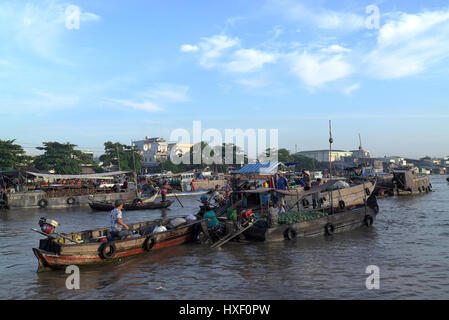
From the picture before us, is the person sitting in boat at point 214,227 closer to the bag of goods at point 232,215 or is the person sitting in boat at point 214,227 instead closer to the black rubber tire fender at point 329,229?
the bag of goods at point 232,215

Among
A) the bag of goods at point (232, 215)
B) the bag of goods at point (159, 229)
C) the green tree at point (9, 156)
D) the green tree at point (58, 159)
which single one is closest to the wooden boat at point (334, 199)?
the bag of goods at point (232, 215)

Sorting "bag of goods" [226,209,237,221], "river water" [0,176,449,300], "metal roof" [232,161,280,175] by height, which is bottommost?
"river water" [0,176,449,300]

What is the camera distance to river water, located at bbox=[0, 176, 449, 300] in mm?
8648

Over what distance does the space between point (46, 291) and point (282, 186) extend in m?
11.7

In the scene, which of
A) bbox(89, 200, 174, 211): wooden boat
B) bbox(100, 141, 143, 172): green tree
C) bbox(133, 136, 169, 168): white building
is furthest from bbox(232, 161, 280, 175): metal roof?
bbox(133, 136, 169, 168): white building

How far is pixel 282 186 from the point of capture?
1781 centimetres

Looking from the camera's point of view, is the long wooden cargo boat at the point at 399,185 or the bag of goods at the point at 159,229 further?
the long wooden cargo boat at the point at 399,185

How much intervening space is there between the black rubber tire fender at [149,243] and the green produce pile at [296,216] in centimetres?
521

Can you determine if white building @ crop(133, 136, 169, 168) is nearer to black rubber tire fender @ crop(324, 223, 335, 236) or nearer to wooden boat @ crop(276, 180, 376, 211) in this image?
wooden boat @ crop(276, 180, 376, 211)

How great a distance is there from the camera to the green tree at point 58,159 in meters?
54.8

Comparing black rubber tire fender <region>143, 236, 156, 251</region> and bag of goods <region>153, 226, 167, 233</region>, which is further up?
bag of goods <region>153, 226, 167, 233</region>

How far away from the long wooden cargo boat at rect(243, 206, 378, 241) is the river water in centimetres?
36
